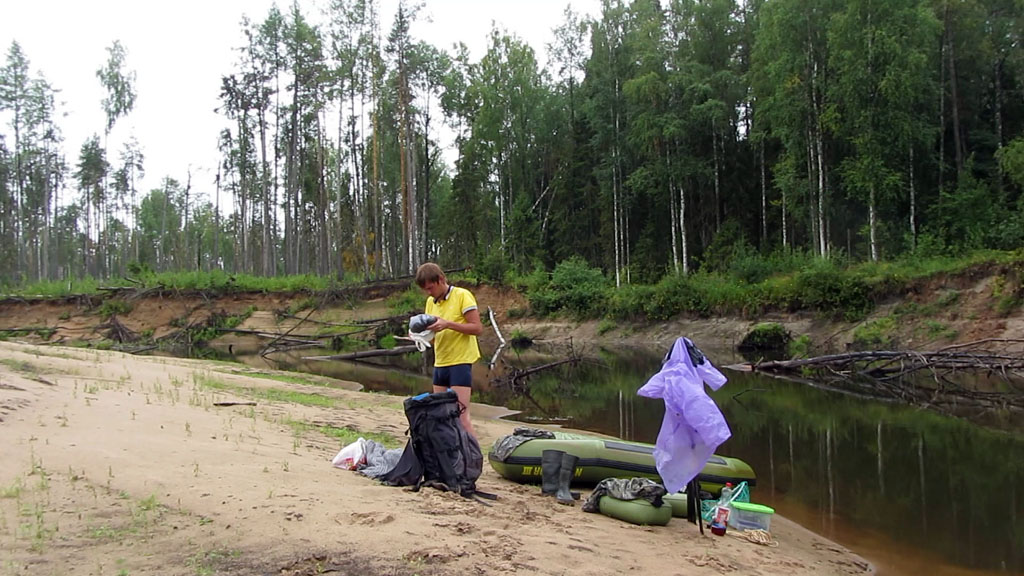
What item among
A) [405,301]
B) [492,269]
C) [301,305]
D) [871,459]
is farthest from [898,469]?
[301,305]

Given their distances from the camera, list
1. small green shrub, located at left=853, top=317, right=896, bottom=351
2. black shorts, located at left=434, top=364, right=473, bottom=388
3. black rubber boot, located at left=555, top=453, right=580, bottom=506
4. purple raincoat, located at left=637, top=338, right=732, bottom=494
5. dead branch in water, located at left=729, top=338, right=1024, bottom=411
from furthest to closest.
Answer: small green shrub, located at left=853, top=317, right=896, bottom=351, dead branch in water, located at left=729, top=338, right=1024, bottom=411, black shorts, located at left=434, top=364, right=473, bottom=388, black rubber boot, located at left=555, top=453, right=580, bottom=506, purple raincoat, located at left=637, top=338, right=732, bottom=494

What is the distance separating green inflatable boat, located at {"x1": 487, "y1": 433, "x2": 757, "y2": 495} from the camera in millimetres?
5828

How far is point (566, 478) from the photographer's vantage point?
550 centimetres

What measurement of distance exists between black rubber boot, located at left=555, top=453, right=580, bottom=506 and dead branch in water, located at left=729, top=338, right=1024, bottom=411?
31.7ft

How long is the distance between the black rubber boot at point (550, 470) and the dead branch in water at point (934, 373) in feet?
31.9

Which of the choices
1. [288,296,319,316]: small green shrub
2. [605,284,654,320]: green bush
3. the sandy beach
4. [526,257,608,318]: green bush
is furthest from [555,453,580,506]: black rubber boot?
[288,296,319,316]: small green shrub

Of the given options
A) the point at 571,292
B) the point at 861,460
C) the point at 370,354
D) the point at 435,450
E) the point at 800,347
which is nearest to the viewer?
the point at 435,450

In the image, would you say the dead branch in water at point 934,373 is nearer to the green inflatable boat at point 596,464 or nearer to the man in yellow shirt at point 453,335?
the green inflatable boat at point 596,464

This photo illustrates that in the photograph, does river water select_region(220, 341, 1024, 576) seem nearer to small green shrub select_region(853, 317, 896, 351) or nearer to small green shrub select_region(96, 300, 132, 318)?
small green shrub select_region(853, 317, 896, 351)

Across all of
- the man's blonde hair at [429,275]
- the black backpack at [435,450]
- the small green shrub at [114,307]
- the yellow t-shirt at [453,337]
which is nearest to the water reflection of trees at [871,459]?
the black backpack at [435,450]

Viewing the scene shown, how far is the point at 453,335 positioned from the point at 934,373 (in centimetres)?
1274

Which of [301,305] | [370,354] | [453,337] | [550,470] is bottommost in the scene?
[550,470]

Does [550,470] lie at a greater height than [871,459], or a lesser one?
greater

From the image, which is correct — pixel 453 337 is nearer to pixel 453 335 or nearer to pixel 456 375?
pixel 453 335
